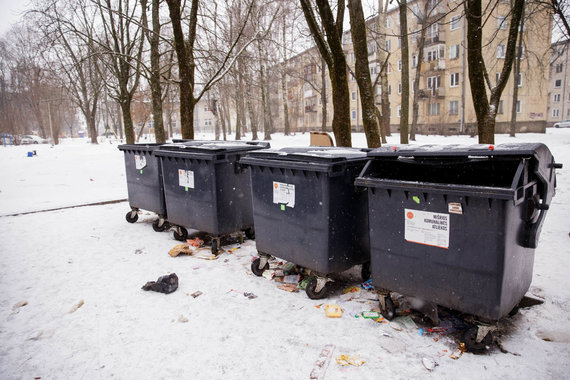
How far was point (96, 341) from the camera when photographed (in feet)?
8.65

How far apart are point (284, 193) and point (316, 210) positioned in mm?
418

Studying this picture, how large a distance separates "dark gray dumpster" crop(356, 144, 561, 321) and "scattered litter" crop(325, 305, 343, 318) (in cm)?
36

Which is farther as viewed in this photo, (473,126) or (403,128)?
(473,126)

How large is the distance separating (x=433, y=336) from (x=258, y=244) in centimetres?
185

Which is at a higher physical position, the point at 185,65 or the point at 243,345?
the point at 185,65

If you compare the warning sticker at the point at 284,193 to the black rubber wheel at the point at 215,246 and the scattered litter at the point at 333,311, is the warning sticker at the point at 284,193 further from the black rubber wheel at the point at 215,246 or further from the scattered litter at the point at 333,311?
the black rubber wheel at the point at 215,246

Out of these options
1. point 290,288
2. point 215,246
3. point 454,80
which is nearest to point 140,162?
point 215,246

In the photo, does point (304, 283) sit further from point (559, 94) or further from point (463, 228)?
point (559, 94)

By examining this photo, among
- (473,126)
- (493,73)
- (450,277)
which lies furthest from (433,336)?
(493,73)

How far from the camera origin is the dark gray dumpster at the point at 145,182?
5.35m

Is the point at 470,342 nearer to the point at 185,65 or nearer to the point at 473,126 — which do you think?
the point at 185,65

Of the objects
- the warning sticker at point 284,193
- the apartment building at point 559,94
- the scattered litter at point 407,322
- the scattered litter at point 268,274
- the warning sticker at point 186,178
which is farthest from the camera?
the apartment building at point 559,94

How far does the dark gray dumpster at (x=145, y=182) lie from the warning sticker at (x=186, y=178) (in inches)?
29.7

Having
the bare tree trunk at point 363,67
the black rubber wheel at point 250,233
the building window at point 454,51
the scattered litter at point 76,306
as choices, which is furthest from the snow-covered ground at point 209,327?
the building window at point 454,51
